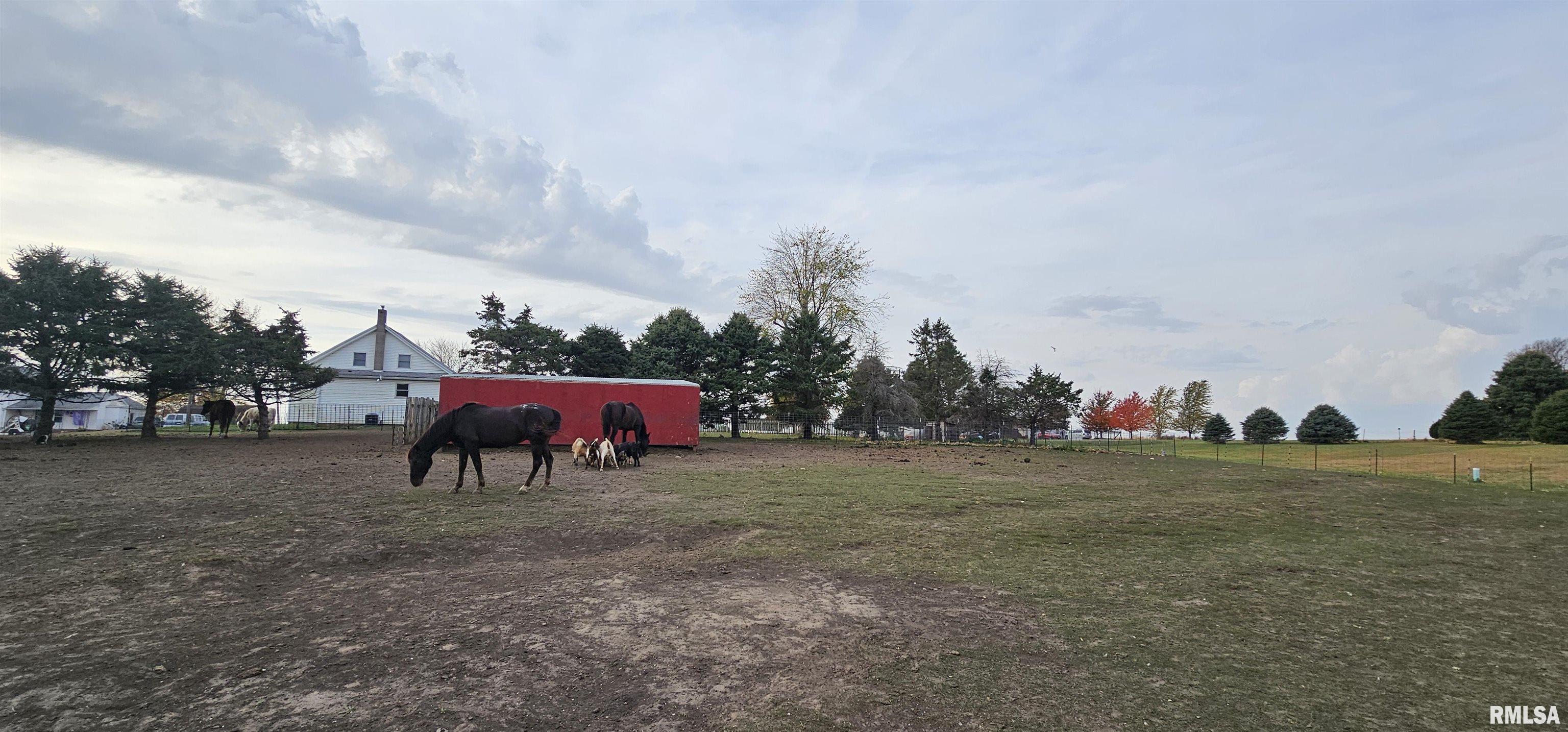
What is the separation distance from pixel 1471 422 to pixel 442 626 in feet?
161

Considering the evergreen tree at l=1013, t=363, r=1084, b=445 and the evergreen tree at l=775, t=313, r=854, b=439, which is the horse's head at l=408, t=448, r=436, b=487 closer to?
the evergreen tree at l=775, t=313, r=854, b=439

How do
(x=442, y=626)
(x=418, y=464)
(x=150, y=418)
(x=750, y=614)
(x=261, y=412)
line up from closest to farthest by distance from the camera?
(x=442, y=626), (x=750, y=614), (x=418, y=464), (x=150, y=418), (x=261, y=412)

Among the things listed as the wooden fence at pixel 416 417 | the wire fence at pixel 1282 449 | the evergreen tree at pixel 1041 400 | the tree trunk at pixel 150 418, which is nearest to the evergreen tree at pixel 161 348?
the tree trunk at pixel 150 418

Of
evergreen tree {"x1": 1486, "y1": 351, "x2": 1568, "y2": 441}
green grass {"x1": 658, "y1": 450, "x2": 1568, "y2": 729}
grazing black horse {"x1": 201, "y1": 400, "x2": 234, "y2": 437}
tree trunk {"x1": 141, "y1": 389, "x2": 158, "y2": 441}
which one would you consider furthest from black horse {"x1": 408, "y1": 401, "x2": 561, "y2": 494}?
evergreen tree {"x1": 1486, "y1": 351, "x2": 1568, "y2": 441}

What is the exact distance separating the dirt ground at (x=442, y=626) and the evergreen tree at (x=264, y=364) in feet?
74.0

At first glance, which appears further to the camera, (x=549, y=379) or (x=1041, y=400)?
(x=1041, y=400)

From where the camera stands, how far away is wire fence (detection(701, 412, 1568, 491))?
66.5ft

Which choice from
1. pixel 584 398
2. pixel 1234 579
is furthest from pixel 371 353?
pixel 1234 579

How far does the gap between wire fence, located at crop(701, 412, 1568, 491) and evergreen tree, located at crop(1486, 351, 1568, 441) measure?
3.40 meters

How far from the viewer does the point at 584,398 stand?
24672 millimetres

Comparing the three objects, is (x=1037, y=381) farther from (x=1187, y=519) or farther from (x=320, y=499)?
(x=320, y=499)

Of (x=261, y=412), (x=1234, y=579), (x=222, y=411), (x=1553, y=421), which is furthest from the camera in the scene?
(x=222, y=411)

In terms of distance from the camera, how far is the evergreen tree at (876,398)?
4391 cm

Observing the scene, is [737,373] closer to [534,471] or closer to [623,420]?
[623,420]
